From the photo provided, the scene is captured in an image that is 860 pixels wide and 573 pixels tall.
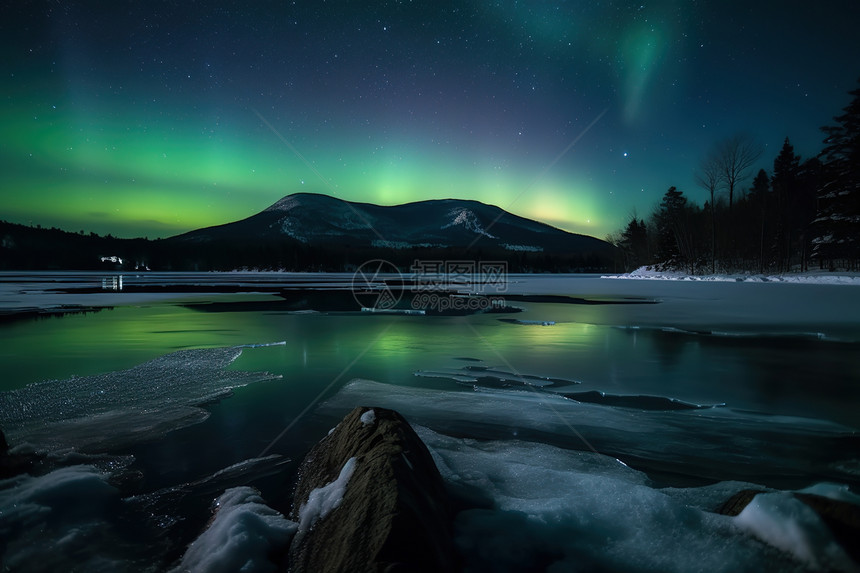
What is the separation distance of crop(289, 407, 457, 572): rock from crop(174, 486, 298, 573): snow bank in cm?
15

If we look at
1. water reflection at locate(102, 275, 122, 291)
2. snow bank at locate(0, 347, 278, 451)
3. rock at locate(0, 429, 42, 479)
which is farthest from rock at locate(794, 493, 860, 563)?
water reflection at locate(102, 275, 122, 291)

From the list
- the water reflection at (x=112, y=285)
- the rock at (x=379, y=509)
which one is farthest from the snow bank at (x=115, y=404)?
the water reflection at (x=112, y=285)

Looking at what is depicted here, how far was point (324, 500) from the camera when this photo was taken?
321 centimetres

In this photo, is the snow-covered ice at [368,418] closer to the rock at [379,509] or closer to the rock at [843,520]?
the rock at [379,509]

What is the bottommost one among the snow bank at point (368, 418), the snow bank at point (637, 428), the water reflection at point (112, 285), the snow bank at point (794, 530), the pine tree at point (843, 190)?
the snow bank at point (637, 428)

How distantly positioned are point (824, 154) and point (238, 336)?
55.3 m

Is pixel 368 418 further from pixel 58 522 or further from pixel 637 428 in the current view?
pixel 637 428

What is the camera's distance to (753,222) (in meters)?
64.4

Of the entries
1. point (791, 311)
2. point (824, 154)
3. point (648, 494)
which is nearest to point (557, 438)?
point (648, 494)

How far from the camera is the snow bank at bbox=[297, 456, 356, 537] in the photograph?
10.1 ft

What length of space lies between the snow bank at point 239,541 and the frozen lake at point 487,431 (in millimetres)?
185

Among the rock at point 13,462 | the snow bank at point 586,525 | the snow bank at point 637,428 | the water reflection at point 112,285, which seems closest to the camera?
the snow bank at point 586,525

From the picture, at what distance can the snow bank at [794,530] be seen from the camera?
258 centimetres

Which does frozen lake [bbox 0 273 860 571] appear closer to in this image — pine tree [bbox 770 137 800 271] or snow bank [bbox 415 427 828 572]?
snow bank [bbox 415 427 828 572]
